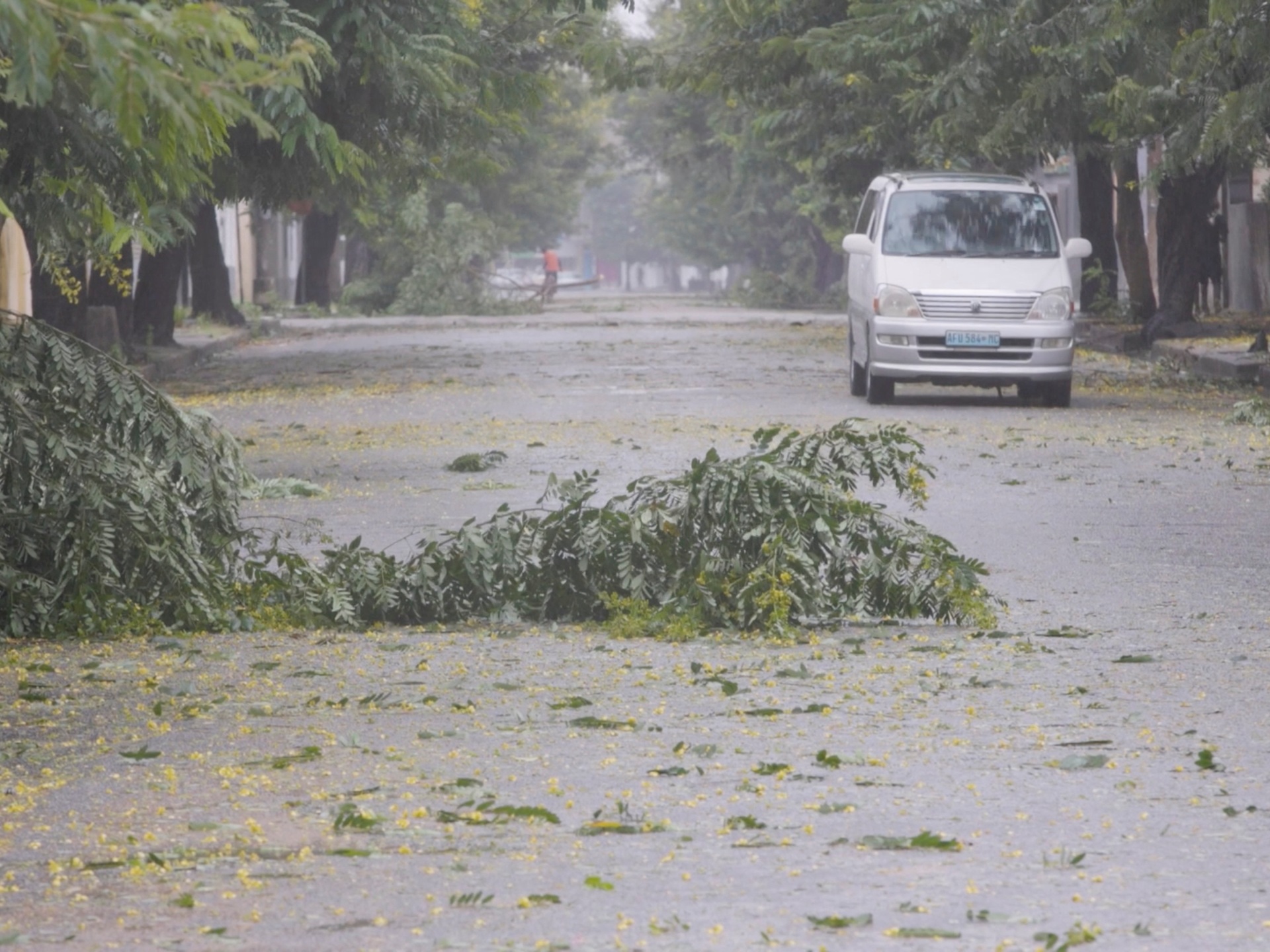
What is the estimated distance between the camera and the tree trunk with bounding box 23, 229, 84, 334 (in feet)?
76.4

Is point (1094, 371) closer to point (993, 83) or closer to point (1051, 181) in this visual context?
point (993, 83)

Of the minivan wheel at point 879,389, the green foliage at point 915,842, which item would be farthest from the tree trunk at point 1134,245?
the green foliage at point 915,842

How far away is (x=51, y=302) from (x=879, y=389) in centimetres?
978

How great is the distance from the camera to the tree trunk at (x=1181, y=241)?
97.5 feet

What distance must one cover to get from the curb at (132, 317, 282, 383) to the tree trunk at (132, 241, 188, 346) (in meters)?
0.40

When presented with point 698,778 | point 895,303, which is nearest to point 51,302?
point 895,303

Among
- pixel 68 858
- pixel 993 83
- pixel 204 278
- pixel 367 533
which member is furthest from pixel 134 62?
pixel 204 278

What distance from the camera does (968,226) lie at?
67.5 ft

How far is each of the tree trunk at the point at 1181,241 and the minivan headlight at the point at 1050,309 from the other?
996cm

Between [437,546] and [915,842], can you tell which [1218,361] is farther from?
[915,842]

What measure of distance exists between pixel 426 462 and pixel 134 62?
1090 centimetres

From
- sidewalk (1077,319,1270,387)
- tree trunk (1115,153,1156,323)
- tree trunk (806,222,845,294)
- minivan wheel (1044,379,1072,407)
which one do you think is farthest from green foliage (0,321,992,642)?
tree trunk (806,222,845,294)

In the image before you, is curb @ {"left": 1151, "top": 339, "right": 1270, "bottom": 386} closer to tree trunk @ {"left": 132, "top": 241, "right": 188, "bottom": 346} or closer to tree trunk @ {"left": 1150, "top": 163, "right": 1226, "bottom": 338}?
tree trunk @ {"left": 1150, "top": 163, "right": 1226, "bottom": 338}

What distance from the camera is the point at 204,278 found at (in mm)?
41250
